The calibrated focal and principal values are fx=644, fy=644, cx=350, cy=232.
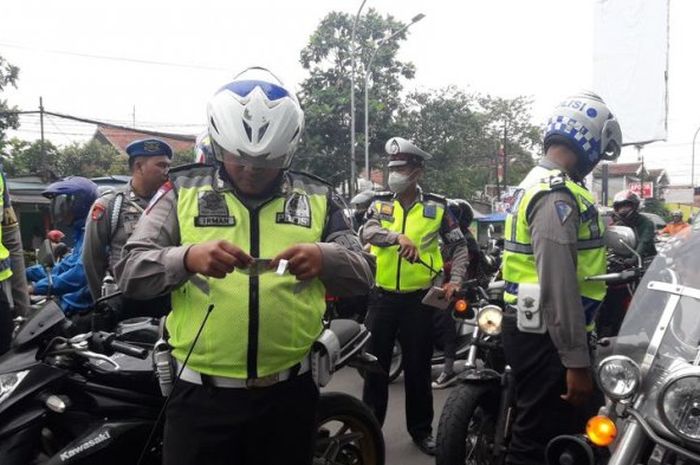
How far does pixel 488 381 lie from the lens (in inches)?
121

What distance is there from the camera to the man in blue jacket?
365 centimetres

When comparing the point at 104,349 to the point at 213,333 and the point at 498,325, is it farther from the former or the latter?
the point at 498,325

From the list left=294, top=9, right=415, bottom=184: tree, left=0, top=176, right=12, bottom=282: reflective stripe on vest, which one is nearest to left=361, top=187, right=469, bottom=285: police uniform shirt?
left=0, top=176, right=12, bottom=282: reflective stripe on vest

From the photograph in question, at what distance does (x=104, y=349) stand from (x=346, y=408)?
41.0 inches

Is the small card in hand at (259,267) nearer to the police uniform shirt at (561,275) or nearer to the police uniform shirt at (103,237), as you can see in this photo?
the police uniform shirt at (561,275)

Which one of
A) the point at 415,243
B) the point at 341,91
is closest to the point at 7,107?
the point at 341,91

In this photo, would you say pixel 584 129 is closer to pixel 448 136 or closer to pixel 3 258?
pixel 3 258

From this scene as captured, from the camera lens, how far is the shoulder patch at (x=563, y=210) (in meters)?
2.48

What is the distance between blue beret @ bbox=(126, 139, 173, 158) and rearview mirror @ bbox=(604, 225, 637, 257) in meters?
2.48

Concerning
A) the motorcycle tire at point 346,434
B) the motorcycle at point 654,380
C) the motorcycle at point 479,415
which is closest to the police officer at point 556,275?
the motorcycle at point 479,415

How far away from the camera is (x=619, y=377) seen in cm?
175

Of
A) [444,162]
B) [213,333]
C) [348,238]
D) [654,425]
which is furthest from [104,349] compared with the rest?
[444,162]

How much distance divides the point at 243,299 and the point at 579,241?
4.79 ft

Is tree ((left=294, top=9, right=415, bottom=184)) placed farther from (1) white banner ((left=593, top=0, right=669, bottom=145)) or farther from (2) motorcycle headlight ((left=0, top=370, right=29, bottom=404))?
(2) motorcycle headlight ((left=0, top=370, right=29, bottom=404))
